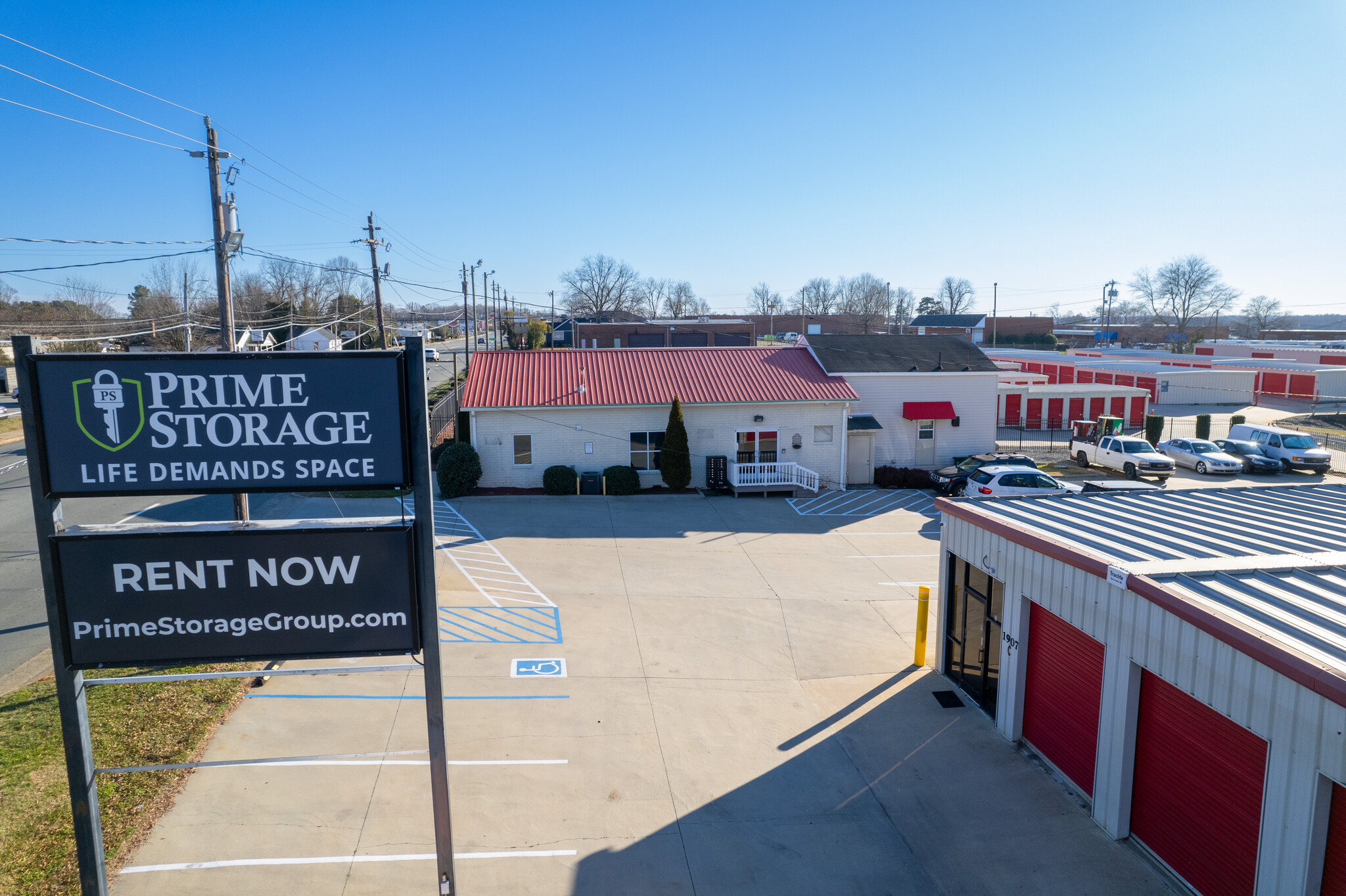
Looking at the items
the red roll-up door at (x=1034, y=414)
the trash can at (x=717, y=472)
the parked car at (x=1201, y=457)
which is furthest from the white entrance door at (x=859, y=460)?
the red roll-up door at (x=1034, y=414)

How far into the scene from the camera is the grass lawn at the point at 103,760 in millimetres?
7721

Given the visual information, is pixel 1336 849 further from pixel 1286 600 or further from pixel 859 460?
pixel 859 460

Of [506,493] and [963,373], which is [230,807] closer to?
[506,493]

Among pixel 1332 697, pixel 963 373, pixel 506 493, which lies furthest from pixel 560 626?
pixel 963 373

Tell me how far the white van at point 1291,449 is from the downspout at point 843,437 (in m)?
16.4

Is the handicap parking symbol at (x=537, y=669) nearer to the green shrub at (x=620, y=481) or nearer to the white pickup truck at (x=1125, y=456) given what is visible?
the green shrub at (x=620, y=481)

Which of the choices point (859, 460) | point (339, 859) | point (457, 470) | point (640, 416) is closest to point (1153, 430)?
point (859, 460)

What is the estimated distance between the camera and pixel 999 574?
10711 millimetres

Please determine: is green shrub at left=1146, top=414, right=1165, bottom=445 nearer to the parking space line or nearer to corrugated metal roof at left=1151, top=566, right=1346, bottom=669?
corrugated metal roof at left=1151, top=566, right=1346, bottom=669

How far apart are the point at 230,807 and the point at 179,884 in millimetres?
1299

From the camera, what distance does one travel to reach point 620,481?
2692 centimetres

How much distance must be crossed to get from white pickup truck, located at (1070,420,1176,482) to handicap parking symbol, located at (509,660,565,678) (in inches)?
989

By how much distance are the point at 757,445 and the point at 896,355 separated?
8453 millimetres

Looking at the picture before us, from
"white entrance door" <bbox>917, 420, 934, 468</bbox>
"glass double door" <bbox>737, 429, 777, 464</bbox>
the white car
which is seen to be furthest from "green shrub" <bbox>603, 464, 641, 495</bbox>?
"white entrance door" <bbox>917, 420, 934, 468</bbox>
